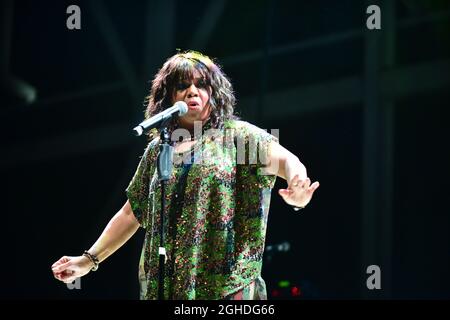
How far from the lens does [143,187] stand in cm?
233

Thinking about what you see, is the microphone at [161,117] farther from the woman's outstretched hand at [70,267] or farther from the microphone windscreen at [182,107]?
the woman's outstretched hand at [70,267]

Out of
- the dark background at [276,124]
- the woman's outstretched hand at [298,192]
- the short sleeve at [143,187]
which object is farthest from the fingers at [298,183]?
the dark background at [276,124]

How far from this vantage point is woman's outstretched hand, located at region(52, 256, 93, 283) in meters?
2.32

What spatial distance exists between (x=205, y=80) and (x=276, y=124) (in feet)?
7.29

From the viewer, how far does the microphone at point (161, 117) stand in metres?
1.96

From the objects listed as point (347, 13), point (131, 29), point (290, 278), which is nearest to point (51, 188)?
point (131, 29)

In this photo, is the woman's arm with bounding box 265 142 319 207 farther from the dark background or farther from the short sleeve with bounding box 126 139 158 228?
the dark background

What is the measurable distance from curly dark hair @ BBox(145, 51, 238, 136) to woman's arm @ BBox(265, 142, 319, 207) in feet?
0.69

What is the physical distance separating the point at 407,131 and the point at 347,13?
769 mm

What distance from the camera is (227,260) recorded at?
6.64ft

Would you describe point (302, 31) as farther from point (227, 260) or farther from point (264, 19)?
point (227, 260)

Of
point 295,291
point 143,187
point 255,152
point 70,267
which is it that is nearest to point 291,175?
point 255,152

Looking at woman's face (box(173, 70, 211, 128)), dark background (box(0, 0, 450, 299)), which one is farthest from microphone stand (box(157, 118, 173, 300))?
dark background (box(0, 0, 450, 299))

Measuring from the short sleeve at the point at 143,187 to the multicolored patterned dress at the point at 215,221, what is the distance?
0.48ft
